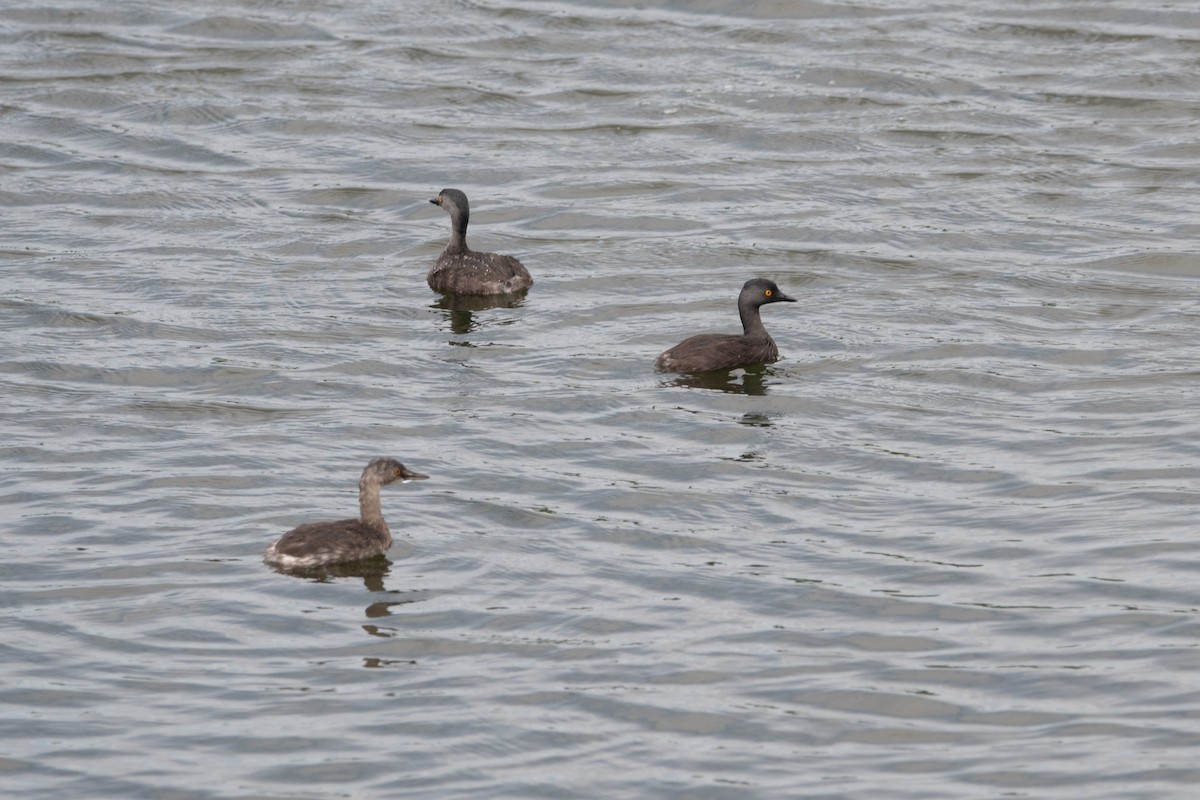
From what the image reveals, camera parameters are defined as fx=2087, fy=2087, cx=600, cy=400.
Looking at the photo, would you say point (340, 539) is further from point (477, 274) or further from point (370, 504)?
point (477, 274)

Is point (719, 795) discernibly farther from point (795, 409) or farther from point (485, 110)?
point (485, 110)

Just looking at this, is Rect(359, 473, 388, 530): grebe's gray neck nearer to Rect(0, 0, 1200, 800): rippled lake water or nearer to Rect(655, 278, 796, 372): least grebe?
Rect(0, 0, 1200, 800): rippled lake water

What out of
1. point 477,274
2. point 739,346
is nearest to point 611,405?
point 739,346

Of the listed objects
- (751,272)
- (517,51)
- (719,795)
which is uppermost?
(517,51)

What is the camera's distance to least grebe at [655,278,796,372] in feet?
54.5

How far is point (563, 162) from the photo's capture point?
922 inches

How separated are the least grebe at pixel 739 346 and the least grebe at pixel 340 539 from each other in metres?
4.17

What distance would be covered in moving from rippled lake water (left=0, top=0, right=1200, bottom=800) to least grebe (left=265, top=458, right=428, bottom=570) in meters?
0.16

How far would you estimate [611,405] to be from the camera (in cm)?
1589

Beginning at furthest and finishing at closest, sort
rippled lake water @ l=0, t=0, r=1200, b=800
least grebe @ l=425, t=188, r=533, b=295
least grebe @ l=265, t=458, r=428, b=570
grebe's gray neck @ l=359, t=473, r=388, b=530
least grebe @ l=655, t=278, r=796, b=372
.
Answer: least grebe @ l=425, t=188, r=533, b=295 → least grebe @ l=655, t=278, r=796, b=372 → grebe's gray neck @ l=359, t=473, r=388, b=530 → least grebe @ l=265, t=458, r=428, b=570 → rippled lake water @ l=0, t=0, r=1200, b=800

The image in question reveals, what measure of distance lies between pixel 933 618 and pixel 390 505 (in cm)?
389

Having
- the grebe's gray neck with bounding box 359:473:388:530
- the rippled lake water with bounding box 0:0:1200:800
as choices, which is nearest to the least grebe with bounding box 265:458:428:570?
the grebe's gray neck with bounding box 359:473:388:530

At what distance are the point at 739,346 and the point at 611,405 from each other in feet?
4.84

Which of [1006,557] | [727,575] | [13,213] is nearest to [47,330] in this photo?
[13,213]
